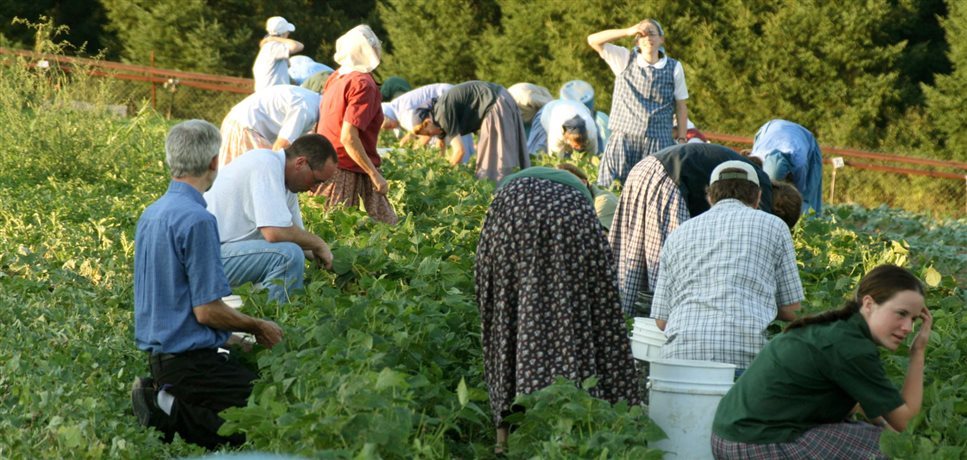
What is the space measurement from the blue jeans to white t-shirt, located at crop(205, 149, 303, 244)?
0.14m

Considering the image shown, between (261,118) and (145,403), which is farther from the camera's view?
(261,118)

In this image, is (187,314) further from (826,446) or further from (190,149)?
(826,446)

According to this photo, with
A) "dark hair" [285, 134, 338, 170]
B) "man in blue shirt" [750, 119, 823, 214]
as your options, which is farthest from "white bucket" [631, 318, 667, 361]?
"man in blue shirt" [750, 119, 823, 214]

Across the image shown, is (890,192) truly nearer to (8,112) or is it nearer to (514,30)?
(514,30)

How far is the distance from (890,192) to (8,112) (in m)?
11.2

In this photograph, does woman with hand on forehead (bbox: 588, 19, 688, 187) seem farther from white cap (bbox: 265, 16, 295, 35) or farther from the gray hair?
the gray hair

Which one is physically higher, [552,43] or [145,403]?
[552,43]

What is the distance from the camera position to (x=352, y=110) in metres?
7.51

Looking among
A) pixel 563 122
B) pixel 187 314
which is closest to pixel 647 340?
A: pixel 187 314

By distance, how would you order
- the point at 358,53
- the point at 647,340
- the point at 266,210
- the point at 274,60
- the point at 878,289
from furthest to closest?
the point at 274,60, the point at 358,53, the point at 266,210, the point at 647,340, the point at 878,289

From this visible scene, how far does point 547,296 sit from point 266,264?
163 cm

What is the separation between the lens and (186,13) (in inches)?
1007

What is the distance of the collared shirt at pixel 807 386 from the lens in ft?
12.9

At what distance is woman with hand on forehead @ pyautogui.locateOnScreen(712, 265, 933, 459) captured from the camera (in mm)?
3959
